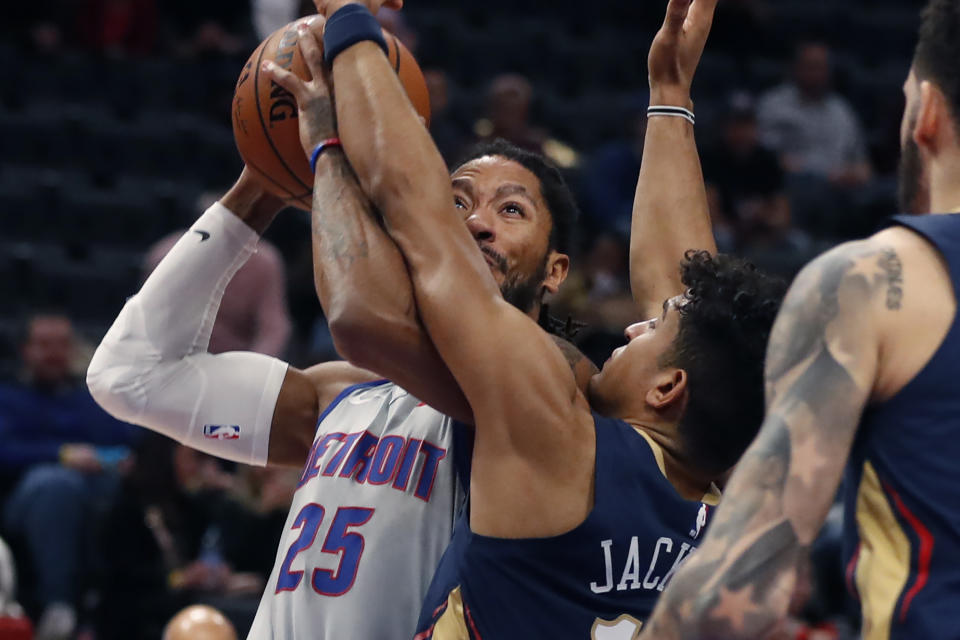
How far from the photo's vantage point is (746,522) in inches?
73.6

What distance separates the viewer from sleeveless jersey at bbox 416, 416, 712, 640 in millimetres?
2473

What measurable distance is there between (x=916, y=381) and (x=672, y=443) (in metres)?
0.87

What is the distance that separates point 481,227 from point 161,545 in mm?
3600

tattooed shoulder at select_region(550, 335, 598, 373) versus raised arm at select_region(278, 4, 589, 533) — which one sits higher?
raised arm at select_region(278, 4, 589, 533)

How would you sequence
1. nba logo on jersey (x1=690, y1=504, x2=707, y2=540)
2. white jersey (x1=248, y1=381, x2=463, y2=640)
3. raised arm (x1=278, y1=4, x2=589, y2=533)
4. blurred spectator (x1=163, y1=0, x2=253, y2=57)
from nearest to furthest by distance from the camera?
raised arm (x1=278, y1=4, x2=589, y2=533) < nba logo on jersey (x1=690, y1=504, x2=707, y2=540) < white jersey (x1=248, y1=381, x2=463, y2=640) < blurred spectator (x1=163, y1=0, x2=253, y2=57)

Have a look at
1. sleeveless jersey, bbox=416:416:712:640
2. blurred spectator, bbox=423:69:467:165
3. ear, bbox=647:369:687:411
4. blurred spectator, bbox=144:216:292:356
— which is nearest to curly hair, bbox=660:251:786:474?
ear, bbox=647:369:687:411

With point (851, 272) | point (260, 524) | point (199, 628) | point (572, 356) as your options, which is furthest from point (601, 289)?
point (851, 272)

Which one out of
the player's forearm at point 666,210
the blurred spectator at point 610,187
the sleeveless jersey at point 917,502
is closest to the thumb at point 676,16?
the player's forearm at point 666,210

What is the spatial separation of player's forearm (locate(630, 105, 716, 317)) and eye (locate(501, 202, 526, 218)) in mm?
318

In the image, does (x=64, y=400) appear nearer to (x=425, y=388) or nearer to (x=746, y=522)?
(x=425, y=388)

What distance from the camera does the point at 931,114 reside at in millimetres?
1982

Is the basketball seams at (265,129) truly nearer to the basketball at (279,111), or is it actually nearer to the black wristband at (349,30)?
the basketball at (279,111)

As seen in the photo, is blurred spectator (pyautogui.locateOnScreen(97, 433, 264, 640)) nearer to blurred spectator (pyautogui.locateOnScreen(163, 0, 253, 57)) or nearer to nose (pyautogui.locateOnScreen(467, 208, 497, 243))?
nose (pyautogui.locateOnScreen(467, 208, 497, 243))

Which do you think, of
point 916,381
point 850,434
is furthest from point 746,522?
point 916,381
